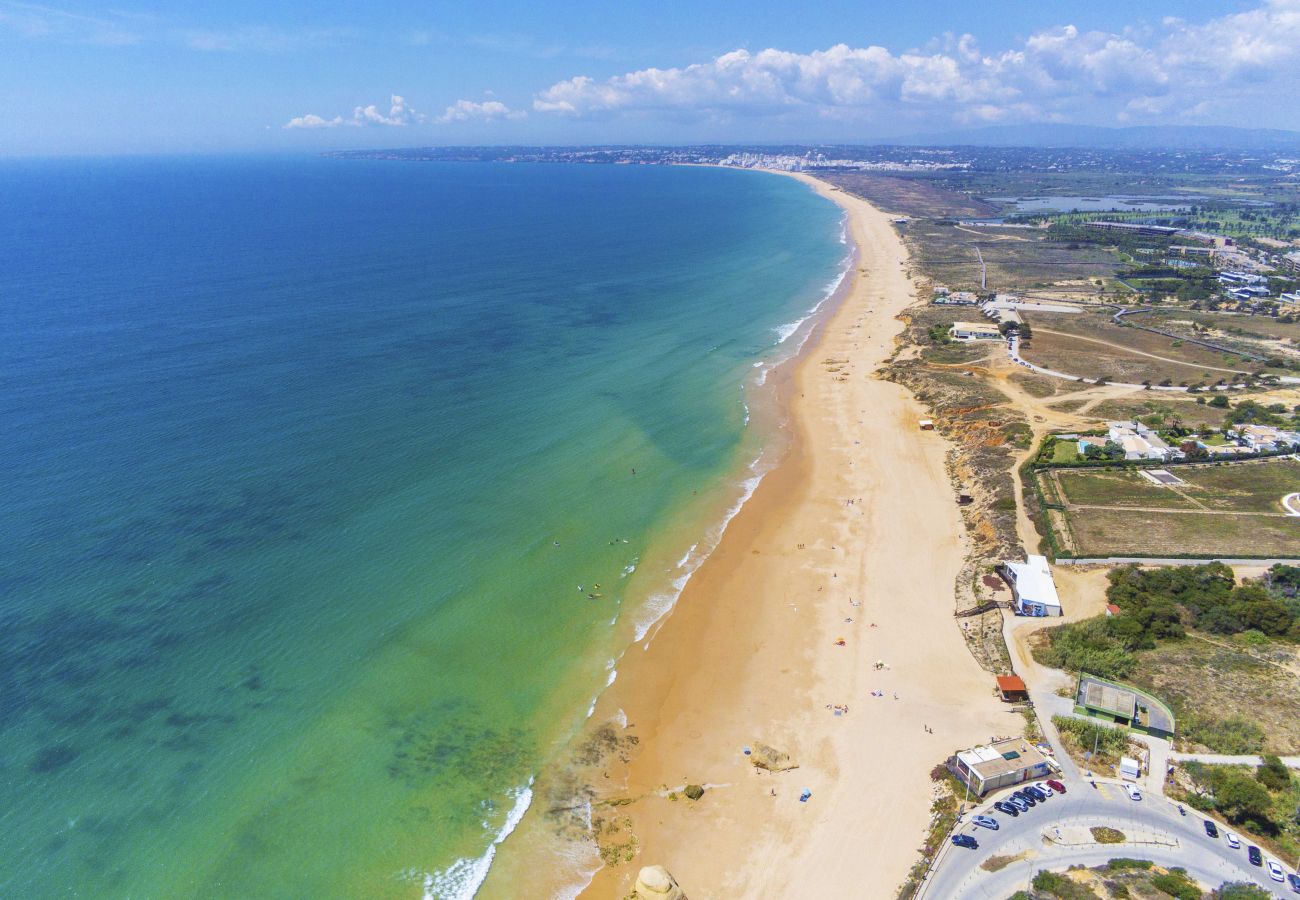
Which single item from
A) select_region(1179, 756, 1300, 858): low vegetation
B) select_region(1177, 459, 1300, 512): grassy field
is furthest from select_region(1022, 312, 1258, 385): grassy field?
select_region(1179, 756, 1300, 858): low vegetation

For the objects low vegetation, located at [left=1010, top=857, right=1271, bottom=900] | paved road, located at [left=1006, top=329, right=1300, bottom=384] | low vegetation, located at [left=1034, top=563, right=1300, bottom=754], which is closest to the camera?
low vegetation, located at [left=1010, top=857, right=1271, bottom=900]

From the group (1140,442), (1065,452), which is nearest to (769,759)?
(1065,452)

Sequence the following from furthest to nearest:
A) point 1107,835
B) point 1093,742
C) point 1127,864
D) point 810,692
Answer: point 810,692
point 1093,742
point 1107,835
point 1127,864

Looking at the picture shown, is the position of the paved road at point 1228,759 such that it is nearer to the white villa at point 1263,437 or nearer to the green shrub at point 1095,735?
the green shrub at point 1095,735

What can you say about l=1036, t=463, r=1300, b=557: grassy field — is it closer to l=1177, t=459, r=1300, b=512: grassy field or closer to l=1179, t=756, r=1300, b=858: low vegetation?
l=1177, t=459, r=1300, b=512: grassy field

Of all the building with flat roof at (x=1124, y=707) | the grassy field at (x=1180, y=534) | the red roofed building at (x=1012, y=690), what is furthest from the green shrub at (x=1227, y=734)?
the grassy field at (x=1180, y=534)

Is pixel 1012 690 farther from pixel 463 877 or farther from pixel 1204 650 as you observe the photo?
pixel 463 877

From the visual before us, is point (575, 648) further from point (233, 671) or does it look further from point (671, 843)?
point (233, 671)
